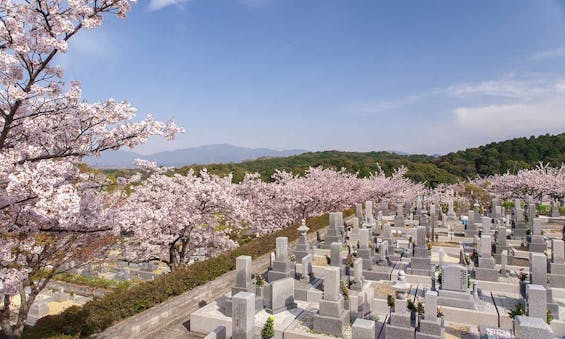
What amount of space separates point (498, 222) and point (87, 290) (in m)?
25.3

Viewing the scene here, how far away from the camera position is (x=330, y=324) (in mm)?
10438

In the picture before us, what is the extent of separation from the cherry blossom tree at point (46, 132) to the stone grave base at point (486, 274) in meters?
13.3

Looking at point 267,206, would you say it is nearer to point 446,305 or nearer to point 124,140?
point 446,305

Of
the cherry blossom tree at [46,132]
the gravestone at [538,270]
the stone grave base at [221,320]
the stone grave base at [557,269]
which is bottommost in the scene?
the stone grave base at [221,320]

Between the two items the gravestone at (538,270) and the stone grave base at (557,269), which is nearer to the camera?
the gravestone at (538,270)

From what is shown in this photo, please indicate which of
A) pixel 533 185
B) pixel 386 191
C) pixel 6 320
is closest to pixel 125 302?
pixel 6 320

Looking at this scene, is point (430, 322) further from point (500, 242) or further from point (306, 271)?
point (500, 242)

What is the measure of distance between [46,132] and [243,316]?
6.13 m

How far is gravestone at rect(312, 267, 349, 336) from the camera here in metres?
10.4

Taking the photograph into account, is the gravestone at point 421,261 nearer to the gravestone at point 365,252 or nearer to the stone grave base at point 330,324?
the gravestone at point 365,252

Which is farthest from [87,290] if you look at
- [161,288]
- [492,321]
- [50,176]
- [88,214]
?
[492,321]

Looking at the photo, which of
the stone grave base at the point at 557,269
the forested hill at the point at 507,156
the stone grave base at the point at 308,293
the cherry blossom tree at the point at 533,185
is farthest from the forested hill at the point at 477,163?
the stone grave base at the point at 557,269

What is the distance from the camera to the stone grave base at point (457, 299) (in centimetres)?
1171

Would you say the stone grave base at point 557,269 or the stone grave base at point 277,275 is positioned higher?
the stone grave base at point 557,269
